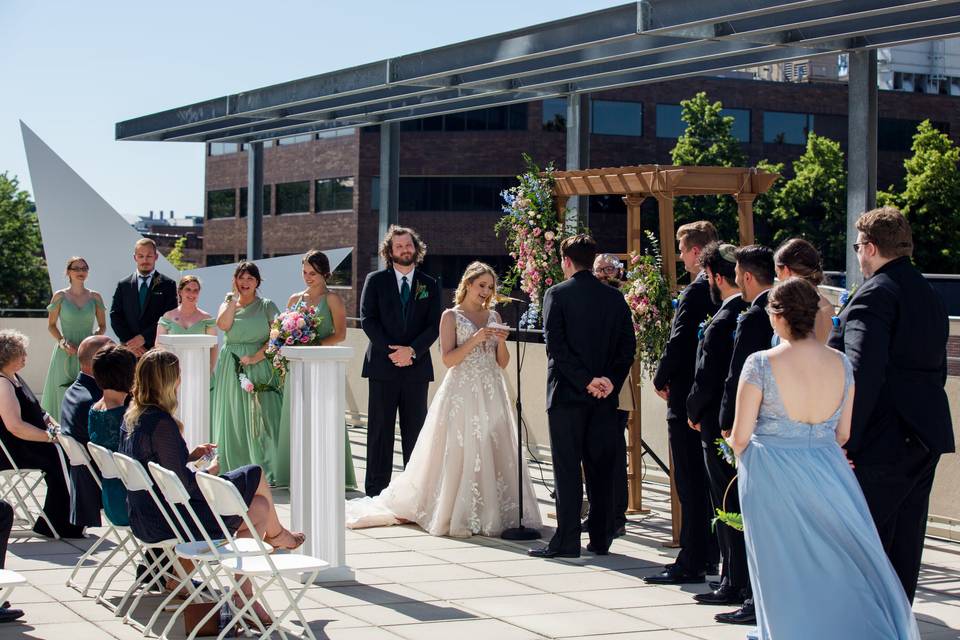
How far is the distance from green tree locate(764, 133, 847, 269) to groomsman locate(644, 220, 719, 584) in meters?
50.3

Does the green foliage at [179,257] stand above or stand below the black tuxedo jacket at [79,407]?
above

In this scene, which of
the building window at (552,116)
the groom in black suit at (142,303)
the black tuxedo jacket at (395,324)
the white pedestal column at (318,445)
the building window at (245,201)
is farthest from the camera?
the building window at (245,201)

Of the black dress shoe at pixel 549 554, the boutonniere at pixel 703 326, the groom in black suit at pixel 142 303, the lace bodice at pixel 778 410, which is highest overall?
the groom in black suit at pixel 142 303

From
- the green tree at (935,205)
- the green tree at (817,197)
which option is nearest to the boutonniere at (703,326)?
the green tree at (935,205)

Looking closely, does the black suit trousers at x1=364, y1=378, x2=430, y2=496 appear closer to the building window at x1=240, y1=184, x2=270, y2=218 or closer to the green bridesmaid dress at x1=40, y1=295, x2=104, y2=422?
the green bridesmaid dress at x1=40, y1=295, x2=104, y2=422

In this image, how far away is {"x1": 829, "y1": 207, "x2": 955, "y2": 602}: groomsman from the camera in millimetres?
5770

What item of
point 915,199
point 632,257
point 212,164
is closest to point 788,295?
point 632,257

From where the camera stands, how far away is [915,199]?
53812 millimetres

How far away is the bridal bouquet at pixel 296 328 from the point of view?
10420 millimetres

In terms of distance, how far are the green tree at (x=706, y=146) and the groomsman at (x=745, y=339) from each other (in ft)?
165

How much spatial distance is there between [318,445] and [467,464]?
203cm

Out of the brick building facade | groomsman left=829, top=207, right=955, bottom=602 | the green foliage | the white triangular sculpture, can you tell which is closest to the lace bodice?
groomsman left=829, top=207, right=955, bottom=602

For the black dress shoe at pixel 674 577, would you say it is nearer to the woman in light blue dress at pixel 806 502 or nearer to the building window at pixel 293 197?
the woman in light blue dress at pixel 806 502

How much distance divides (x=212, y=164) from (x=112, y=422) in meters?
71.5
